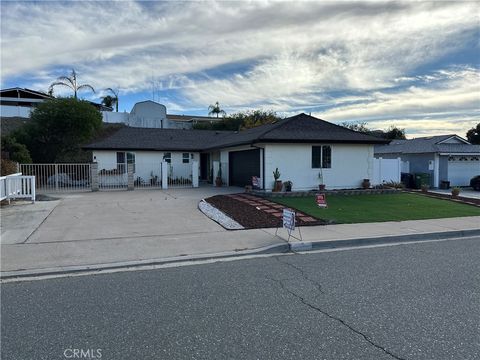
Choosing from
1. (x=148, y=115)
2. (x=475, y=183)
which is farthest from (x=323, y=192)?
(x=148, y=115)

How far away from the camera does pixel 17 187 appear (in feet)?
54.9

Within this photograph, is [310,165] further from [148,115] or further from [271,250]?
[148,115]

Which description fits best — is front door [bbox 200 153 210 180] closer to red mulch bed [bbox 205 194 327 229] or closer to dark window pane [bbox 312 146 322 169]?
dark window pane [bbox 312 146 322 169]

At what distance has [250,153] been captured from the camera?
22.0 meters

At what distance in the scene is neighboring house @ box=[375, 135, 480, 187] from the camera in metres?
27.9

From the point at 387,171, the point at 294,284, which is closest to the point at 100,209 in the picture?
the point at 294,284

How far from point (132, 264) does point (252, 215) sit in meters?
5.81

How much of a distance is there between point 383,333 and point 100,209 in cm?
1238

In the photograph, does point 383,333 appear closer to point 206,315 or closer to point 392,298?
point 392,298

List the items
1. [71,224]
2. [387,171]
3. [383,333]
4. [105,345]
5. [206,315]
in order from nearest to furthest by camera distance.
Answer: [105,345] < [383,333] < [206,315] < [71,224] < [387,171]

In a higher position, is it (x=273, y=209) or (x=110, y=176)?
(x=110, y=176)

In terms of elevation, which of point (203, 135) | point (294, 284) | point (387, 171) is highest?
point (203, 135)

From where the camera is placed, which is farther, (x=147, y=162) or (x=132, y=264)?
(x=147, y=162)

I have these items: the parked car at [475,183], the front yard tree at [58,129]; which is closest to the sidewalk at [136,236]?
the parked car at [475,183]
